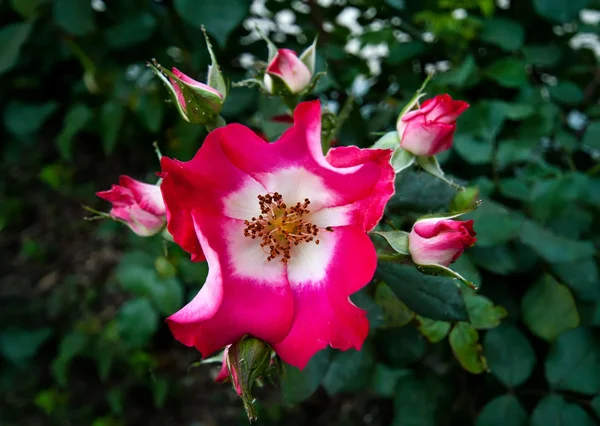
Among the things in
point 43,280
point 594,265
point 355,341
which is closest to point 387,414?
point 594,265

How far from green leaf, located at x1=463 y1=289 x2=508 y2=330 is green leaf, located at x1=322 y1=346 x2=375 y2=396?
0.22 metres

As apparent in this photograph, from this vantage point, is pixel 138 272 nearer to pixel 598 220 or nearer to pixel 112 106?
pixel 112 106

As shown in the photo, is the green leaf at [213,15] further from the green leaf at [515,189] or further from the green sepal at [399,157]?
the green leaf at [515,189]

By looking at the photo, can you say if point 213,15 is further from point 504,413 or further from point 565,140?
point 504,413

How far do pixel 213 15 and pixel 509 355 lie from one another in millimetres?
860

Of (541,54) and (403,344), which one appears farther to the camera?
(541,54)

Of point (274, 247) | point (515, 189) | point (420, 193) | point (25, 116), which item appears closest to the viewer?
point (274, 247)

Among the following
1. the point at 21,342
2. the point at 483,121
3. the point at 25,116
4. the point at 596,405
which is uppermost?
the point at 483,121

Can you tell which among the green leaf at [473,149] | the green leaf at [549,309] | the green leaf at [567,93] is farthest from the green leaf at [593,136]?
the green leaf at [549,309]

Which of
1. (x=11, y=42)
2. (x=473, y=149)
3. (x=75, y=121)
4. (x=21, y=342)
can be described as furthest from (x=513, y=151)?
(x=21, y=342)

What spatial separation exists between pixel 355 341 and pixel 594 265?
2.13 feet

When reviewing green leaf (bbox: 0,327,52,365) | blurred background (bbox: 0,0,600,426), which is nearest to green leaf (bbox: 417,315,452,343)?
blurred background (bbox: 0,0,600,426)

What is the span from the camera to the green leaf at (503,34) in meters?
1.21

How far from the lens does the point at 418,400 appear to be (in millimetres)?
1031
